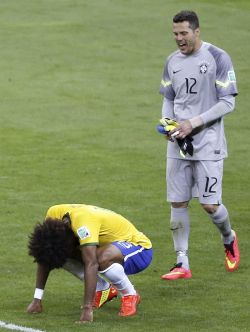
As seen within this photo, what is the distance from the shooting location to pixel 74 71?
80.3 ft

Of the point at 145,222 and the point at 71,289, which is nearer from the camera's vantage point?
the point at 71,289

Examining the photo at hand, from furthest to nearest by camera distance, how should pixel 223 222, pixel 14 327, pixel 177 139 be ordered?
pixel 223 222 < pixel 177 139 < pixel 14 327

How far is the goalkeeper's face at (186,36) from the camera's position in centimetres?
1088

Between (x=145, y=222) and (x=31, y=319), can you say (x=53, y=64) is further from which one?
(x=31, y=319)

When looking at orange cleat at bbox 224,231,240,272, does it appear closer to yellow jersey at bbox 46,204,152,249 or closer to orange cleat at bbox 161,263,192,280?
orange cleat at bbox 161,263,192,280

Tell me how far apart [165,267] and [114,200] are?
3.33 m

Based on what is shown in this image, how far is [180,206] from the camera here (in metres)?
11.4

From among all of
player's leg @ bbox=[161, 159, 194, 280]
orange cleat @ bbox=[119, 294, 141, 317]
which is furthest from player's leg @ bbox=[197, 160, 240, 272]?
orange cleat @ bbox=[119, 294, 141, 317]

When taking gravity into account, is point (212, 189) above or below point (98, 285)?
above

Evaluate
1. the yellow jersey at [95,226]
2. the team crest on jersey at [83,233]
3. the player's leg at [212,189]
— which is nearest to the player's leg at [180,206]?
the player's leg at [212,189]

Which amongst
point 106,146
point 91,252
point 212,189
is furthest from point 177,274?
point 106,146

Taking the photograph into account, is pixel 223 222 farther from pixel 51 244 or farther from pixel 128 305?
pixel 51 244

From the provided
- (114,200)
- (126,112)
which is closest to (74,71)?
(126,112)

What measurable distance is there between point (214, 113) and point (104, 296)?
83.2 inches
